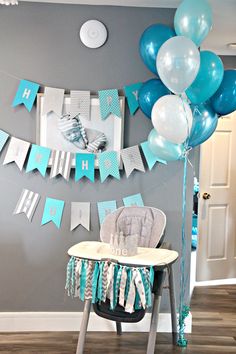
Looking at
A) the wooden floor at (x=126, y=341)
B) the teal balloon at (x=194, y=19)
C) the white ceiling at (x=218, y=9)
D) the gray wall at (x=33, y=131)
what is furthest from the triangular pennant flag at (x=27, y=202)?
the teal balloon at (x=194, y=19)

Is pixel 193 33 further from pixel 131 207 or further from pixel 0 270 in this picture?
pixel 0 270

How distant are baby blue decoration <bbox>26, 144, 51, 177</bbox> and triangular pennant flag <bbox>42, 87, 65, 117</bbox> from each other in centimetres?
26

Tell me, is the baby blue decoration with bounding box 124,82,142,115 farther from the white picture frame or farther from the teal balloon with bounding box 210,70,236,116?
the teal balloon with bounding box 210,70,236,116

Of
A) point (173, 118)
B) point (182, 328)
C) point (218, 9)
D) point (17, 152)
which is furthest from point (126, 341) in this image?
point (218, 9)

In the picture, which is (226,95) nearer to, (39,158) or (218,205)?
(39,158)

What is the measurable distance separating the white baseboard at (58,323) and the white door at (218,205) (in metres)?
1.38

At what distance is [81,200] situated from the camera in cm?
329

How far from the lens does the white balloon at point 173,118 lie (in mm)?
2521

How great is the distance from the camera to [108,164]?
A: 323 centimetres

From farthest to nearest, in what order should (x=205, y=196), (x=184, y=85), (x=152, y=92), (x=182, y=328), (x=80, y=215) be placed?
(x=205, y=196) < (x=80, y=215) < (x=182, y=328) < (x=152, y=92) < (x=184, y=85)

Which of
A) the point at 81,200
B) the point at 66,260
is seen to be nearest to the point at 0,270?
the point at 66,260

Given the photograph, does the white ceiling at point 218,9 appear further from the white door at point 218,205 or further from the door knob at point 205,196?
the door knob at point 205,196

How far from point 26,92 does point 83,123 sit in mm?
452

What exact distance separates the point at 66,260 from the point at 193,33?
1.80m
